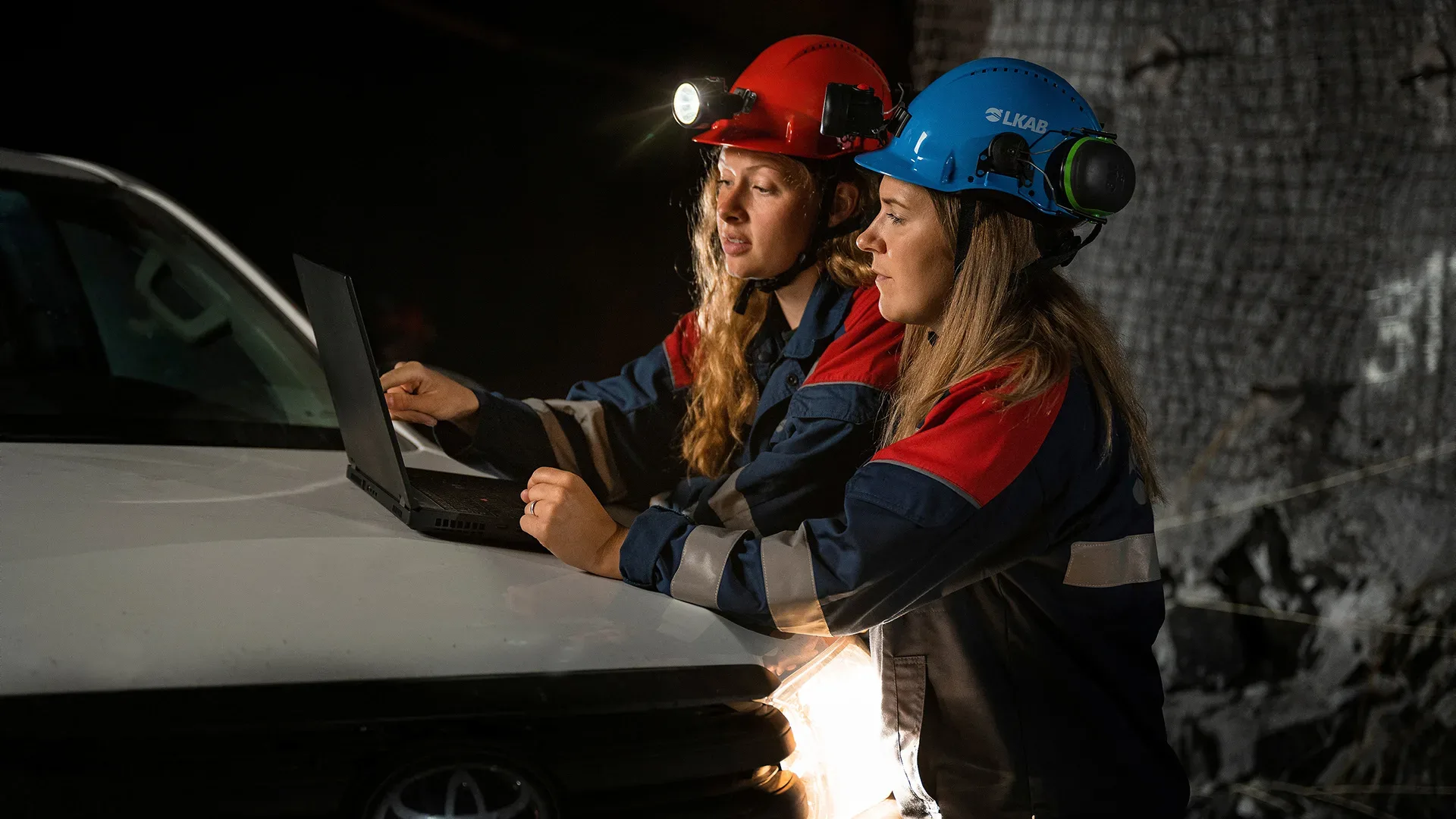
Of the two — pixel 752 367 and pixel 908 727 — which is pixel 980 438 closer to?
pixel 908 727

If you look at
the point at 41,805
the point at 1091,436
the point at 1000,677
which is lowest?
the point at 1000,677

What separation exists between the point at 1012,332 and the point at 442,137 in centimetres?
311

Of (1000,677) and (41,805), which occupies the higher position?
(41,805)

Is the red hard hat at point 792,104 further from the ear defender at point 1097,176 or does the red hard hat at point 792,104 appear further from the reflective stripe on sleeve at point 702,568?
the reflective stripe on sleeve at point 702,568

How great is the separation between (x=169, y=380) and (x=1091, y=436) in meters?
1.69

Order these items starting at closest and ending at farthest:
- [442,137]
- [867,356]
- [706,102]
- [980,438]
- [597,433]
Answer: [980,438]
[867,356]
[706,102]
[597,433]
[442,137]

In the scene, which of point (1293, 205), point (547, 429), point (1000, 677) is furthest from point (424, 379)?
point (1293, 205)

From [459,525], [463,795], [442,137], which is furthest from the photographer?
[442,137]

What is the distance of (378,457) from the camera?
1637 millimetres

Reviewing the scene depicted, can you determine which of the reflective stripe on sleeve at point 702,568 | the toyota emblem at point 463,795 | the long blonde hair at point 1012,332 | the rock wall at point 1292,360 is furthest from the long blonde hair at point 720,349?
the rock wall at point 1292,360

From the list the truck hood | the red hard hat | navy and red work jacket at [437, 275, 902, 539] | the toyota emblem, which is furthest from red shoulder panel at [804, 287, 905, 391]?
the toyota emblem

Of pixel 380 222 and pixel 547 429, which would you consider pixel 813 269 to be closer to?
pixel 547 429

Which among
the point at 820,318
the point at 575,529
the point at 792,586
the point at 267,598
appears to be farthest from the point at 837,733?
the point at 820,318

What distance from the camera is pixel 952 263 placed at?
157 centimetres
